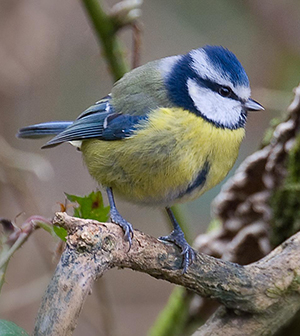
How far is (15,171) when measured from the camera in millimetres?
1600

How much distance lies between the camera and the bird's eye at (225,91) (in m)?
1.31

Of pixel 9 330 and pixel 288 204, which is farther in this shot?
pixel 288 204

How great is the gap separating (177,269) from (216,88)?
0.55m

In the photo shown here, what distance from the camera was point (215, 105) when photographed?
1.29 metres

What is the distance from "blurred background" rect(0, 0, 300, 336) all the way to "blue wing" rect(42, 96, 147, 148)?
0.17 meters

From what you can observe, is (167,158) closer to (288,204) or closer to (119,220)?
(119,220)

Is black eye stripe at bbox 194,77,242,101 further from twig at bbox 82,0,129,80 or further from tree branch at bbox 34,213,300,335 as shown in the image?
tree branch at bbox 34,213,300,335

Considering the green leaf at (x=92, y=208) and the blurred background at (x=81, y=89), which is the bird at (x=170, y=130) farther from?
the blurred background at (x=81, y=89)

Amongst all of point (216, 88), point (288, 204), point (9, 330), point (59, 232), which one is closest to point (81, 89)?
point (216, 88)

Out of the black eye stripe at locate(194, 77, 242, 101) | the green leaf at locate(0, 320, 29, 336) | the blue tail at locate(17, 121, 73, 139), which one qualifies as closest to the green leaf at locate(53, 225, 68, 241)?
the green leaf at locate(0, 320, 29, 336)

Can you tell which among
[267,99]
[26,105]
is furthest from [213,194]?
[26,105]

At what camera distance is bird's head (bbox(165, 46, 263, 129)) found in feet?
4.20

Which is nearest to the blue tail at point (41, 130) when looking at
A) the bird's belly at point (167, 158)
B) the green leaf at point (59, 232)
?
the bird's belly at point (167, 158)

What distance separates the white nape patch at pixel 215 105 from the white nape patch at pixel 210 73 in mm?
Answer: 27
